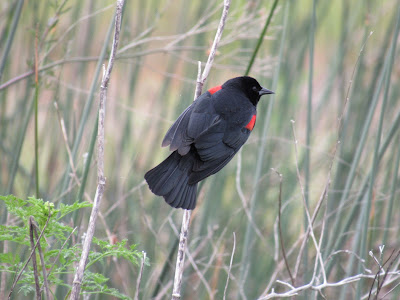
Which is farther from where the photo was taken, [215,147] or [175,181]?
[215,147]

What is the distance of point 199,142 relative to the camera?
1966mm

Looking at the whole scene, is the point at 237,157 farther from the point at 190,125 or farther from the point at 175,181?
the point at 175,181

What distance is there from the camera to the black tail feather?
178 centimetres

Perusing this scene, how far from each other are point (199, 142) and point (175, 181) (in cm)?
20

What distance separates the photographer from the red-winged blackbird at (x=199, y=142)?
5.99 ft

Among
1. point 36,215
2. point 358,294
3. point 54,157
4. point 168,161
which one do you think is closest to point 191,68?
point 54,157

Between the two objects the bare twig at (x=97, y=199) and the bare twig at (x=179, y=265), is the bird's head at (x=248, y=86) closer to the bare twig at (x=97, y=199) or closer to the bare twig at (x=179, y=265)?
the bare twig at (x=179, y=265)

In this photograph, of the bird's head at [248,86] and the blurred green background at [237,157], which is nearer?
the bird's head at [248,86]

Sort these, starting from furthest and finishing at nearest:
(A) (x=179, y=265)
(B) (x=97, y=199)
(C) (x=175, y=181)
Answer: (C) (x=175, y=181), (A) (x=179, y=265), (B) (x=97, y=199)

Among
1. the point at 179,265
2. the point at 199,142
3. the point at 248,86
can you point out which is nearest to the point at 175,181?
the point at 199,142

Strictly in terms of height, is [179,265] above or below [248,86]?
below

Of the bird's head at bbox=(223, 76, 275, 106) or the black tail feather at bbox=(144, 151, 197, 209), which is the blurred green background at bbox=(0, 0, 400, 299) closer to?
the bird's head at bbox=(223, 76, 275, 106)

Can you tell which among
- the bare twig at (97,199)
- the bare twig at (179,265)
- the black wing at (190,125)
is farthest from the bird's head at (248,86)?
the bare twig at (97,199)

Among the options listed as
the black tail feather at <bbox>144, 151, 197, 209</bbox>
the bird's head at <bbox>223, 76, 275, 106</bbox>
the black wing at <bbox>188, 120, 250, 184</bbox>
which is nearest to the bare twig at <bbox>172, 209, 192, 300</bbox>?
the black tail feather at <bbox>144, 151, 197, 209</bbox>
